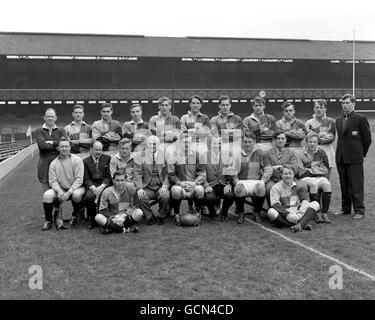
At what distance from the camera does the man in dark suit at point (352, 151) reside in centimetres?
709

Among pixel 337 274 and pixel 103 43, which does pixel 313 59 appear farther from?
pixel 337 274

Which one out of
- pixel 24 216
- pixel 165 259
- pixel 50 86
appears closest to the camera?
pixel 165 259

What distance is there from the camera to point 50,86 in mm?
30094

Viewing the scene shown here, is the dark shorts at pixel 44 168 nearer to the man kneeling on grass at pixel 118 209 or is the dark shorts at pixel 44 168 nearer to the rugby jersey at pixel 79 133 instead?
the rugby jersey at pixel 79 133

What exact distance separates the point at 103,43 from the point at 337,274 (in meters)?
31.9

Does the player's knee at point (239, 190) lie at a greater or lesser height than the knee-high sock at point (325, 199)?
greater

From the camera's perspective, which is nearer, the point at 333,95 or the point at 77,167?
the point at 77,167

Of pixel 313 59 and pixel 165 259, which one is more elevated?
pixel 313 59

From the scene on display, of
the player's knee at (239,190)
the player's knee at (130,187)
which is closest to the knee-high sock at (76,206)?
the player's knee at (130,187)

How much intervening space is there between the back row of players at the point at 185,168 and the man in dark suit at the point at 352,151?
0.92 ft

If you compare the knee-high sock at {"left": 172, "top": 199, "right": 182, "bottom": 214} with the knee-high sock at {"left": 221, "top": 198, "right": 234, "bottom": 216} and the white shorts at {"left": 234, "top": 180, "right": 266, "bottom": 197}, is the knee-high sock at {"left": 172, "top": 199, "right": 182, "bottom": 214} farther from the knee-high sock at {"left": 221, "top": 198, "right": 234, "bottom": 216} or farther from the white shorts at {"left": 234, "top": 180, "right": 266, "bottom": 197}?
the white shorts at {"left": 234, "top": 180, "right": 266, "bottom": 197}

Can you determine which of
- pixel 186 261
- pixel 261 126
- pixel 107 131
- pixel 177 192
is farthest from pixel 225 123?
pixel 186 261

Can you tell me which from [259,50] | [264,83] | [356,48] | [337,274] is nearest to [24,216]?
[337,274]

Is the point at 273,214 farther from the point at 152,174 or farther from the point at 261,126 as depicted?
the point at 152,174
